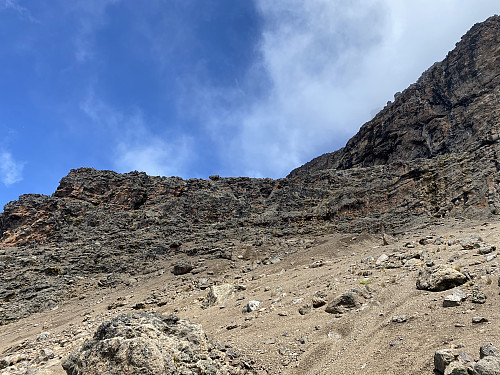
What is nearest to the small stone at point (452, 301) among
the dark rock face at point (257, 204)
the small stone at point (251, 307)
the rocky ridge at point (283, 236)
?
the rocky ridge at point (283, 236)

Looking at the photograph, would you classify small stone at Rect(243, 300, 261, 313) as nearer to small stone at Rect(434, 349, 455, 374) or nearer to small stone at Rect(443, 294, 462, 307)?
small stone at Rect(443, 294, 462, 307)

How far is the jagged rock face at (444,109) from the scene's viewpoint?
49.3m

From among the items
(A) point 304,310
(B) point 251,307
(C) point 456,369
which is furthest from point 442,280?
(B) point 251,307

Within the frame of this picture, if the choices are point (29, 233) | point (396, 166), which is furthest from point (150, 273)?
point (396, 166)

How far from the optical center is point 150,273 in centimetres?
2655

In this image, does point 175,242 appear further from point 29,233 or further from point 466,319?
point 466,319

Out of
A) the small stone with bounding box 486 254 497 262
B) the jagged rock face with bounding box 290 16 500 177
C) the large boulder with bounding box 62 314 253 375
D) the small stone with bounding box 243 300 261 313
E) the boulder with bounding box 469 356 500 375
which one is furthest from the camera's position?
the jagged rock face with bounding box 290 16 500 177

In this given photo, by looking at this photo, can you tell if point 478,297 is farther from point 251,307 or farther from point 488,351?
point 251,307

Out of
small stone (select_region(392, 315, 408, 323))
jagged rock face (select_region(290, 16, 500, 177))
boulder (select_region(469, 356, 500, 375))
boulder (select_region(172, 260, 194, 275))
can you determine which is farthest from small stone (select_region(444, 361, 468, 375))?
jagged rock face (select_region(290, 16, 500, 177))

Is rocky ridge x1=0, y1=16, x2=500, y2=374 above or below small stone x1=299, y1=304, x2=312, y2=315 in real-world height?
above

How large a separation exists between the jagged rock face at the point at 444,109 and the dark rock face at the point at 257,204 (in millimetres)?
243

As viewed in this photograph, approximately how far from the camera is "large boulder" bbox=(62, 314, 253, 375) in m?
5.15

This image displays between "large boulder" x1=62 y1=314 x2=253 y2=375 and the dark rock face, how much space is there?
65.4 ft

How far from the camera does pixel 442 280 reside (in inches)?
302
